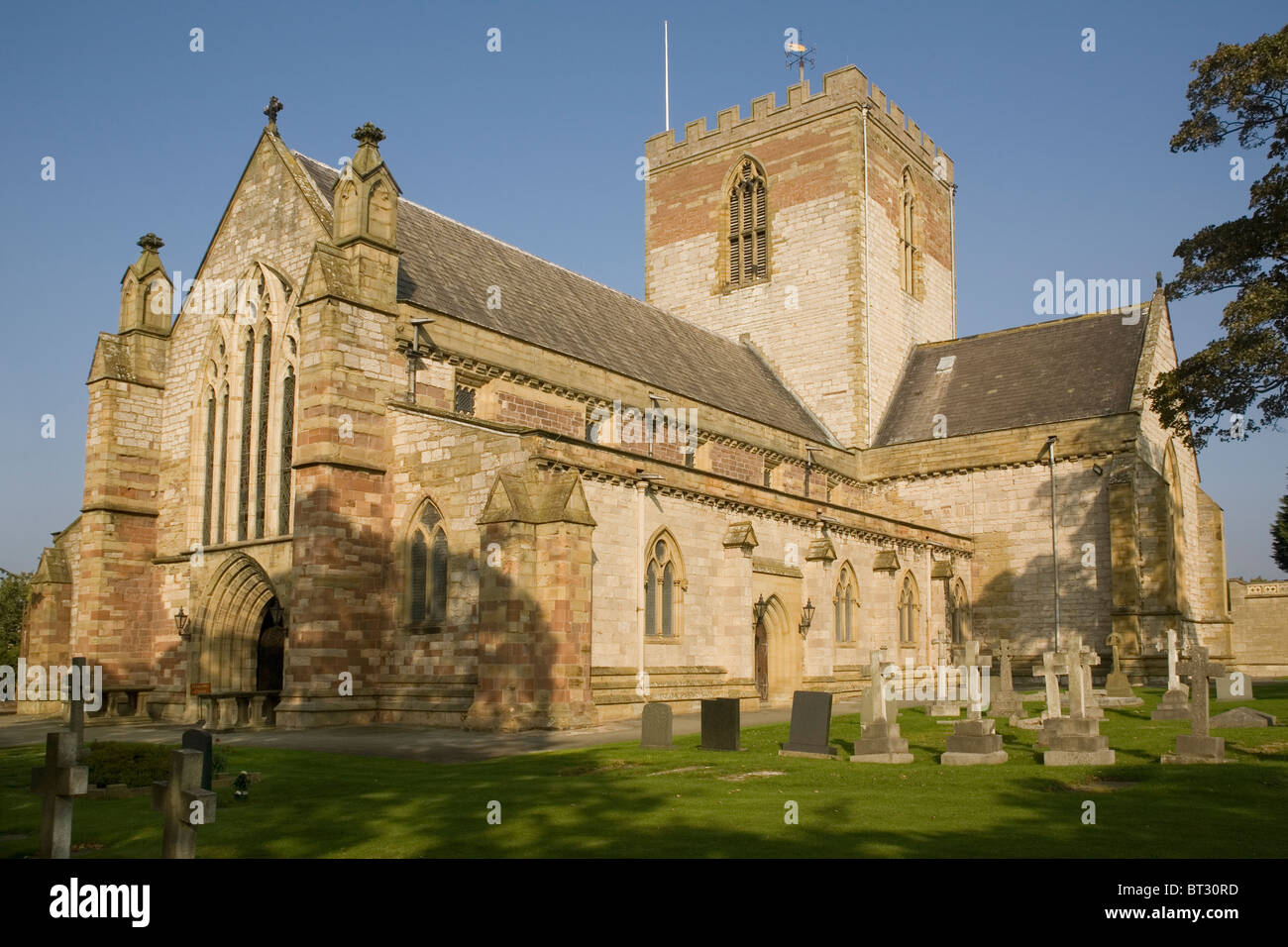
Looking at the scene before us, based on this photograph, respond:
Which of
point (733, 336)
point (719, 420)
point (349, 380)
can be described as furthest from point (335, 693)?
point (733, 336)

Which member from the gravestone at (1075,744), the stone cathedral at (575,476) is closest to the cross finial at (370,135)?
the stone cathedral at (575,476)

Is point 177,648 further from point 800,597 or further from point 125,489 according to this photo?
point 800,597

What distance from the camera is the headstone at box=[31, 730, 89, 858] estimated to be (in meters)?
8.80

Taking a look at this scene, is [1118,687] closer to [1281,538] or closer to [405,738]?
[405,738]

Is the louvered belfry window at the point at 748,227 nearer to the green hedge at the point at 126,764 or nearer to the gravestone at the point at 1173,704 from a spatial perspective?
the gravestone at the point at 1173,704

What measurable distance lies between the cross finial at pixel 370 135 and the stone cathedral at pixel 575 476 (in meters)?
0.06

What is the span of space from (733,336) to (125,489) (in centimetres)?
2601

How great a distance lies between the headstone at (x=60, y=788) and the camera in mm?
8797

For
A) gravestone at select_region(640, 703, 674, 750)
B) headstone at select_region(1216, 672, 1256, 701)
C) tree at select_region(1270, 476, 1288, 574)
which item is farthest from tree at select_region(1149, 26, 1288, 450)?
tree at select_region(1270, 476, 1288, 574)

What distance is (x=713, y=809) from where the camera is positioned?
12.1 metres

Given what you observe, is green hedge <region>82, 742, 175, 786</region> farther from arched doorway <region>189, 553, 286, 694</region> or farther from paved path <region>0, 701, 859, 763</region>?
arched doorway <region>189, 553, 286, 694</region>

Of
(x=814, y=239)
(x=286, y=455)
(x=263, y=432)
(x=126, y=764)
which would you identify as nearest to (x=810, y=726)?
(x=126, y=764)

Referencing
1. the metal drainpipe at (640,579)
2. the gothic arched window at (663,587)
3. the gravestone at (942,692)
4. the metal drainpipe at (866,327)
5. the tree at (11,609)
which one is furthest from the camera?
the tree at (11,609)

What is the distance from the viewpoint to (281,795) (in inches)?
543
